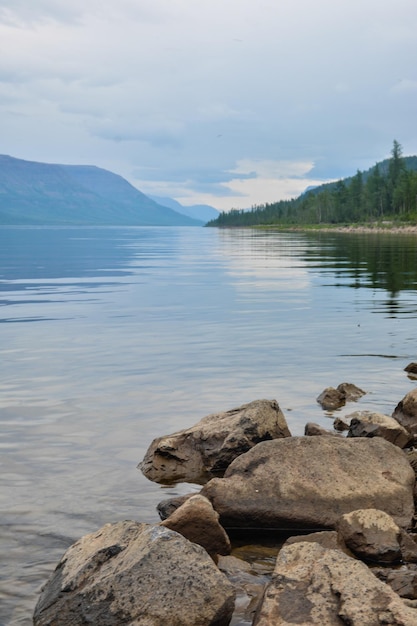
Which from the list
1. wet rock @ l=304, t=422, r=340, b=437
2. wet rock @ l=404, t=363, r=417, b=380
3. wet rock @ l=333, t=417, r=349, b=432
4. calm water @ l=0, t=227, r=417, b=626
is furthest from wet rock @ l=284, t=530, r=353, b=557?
wet rock @ l=404, t=363, r=417, b=380

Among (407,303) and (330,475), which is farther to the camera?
(407,303)

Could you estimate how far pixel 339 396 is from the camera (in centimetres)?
1703

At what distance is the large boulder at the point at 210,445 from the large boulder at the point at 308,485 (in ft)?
4.37

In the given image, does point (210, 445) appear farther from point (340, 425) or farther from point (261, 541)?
point (340, 425)

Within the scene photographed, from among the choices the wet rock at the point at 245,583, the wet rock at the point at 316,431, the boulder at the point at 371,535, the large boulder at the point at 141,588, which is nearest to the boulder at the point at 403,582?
the boulder at the point at 371,535

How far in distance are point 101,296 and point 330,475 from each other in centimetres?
3201

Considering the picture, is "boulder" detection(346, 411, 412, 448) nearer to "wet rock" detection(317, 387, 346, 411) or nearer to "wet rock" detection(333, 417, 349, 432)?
"wet rock" detection(333, 417, 349, 432)

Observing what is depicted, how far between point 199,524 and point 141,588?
6.89 ft

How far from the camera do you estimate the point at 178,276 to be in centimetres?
5612

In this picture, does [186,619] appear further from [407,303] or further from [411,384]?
[407,303]

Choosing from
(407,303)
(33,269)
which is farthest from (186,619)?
(33,269)

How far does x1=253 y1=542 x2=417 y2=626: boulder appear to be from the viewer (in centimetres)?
668

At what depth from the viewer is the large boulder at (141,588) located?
23.1ft

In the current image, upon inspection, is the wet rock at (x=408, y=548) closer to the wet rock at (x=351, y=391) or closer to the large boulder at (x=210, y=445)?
the large boulder at (x=210, y=445)
